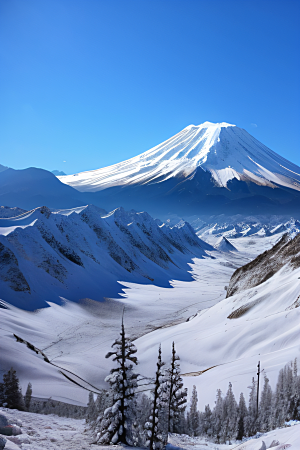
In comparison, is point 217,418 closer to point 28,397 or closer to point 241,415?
point 241,415

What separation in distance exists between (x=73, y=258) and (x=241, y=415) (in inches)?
1722

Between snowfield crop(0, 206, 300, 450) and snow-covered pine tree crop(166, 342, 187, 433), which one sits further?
snowfield crop(0, 206, 300, 450)

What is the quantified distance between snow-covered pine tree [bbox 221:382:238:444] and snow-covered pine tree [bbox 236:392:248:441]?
0.14m

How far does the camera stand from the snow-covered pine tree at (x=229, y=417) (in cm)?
1123

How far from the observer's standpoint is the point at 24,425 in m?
10.8

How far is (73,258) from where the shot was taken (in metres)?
52.4

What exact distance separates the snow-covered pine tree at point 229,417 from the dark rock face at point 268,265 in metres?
16.8

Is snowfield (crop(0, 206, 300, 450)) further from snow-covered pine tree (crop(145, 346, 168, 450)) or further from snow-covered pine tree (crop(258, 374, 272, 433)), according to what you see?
snow-covered pine tree (crop(145, 346, 168, 450))

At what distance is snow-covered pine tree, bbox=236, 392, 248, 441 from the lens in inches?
434

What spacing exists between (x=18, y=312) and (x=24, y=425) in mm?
24542

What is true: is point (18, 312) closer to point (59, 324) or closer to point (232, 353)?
point (59, 324)

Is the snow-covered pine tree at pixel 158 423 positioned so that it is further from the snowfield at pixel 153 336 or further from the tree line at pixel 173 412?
the snowfield at pixel 153 336

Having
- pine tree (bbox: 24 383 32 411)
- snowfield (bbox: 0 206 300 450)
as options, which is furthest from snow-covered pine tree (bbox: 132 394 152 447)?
pine tree (bbox: 24 383 32 411)

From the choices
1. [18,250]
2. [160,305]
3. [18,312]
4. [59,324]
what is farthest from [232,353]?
[18,250]
